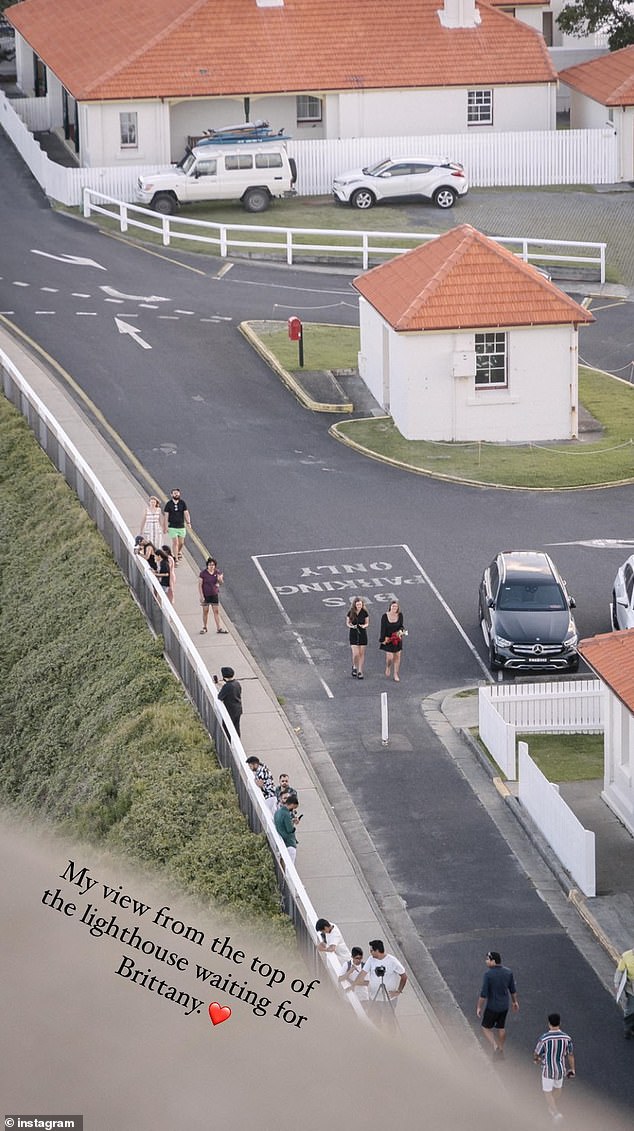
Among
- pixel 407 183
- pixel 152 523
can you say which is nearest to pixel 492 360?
pixel 152 523

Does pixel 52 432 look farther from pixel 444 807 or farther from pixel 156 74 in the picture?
pixel 156 74

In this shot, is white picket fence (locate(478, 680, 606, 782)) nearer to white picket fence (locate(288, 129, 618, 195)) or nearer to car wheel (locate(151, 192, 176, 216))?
car wheel (locate(151, 192, 176, 216))

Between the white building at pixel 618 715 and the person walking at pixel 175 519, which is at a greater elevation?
the person walking at pixel 175 519

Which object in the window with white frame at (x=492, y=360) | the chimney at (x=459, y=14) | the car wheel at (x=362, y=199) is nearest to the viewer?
the window with white frame at (x=492, y=360)

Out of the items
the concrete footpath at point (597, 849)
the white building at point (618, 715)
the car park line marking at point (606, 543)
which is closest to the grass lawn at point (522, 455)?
the car park line marking at point (606, 543)

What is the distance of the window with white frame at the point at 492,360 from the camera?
3569cm

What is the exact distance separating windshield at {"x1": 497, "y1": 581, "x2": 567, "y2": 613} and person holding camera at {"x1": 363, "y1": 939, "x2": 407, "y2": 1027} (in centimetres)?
1095

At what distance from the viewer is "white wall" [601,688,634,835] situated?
20.5 metres

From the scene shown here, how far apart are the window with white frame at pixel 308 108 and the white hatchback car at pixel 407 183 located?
5238 mm

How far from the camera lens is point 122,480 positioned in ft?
106

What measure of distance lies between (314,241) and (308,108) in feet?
33.8

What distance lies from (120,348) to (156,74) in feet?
57.4

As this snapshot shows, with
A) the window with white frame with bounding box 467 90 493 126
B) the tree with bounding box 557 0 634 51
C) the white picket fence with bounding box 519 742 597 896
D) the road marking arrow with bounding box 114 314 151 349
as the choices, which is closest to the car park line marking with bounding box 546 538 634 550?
the white picket fence with bounding box 519 742 597 896

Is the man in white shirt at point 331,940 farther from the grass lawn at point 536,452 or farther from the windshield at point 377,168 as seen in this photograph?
the windshield at point 377,168
